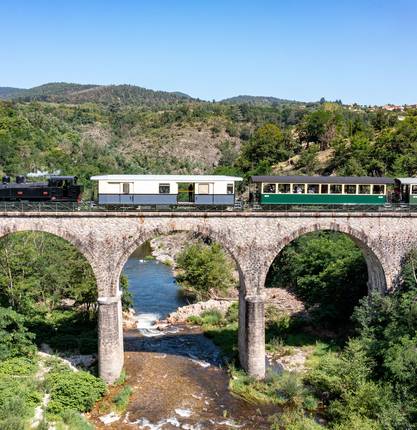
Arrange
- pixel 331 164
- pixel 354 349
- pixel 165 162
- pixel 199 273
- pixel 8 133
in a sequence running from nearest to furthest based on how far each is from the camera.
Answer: pixel 354 349, pixel 199 273, pixel 331 164, pixel 8 133, pixel 165 162

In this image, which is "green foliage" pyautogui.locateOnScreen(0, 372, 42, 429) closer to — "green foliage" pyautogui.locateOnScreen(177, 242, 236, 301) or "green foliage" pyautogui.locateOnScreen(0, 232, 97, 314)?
"green foliage" pyautogui.locateOnScreen(0, 232, 97, 314)

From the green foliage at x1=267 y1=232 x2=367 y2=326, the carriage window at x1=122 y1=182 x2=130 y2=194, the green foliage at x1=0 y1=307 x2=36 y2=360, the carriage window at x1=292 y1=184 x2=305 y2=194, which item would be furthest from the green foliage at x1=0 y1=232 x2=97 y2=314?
the green foliage at x1=267 y1=232 x2=367 y2=326

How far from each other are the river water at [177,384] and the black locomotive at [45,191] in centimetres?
1300

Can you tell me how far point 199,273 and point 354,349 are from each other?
23876 mm

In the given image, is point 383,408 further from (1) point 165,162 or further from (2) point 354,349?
(1) point 165,162

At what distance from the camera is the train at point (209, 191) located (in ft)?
104

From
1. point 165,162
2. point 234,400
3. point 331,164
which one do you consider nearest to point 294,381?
point 234,400

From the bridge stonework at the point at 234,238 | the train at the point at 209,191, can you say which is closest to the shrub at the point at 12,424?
the bridge stonework at the point at 234,238

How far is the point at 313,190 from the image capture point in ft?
111

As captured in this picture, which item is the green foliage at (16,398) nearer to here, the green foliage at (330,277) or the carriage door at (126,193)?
the carriage door at (126,193)

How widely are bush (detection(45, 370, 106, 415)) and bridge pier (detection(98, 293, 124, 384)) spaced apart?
3.16 feet

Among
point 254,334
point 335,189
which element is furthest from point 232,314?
point 335,189

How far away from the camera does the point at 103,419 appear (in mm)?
27500

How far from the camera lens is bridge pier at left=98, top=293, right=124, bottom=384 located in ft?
99.6
